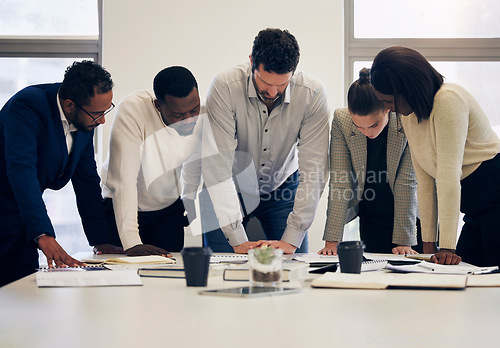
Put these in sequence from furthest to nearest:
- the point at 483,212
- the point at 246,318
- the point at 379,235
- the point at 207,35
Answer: the point at 207,35 → the point at 379,235 → the point at 483,212 → the point at 246,318

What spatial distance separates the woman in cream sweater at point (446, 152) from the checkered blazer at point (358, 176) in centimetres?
25

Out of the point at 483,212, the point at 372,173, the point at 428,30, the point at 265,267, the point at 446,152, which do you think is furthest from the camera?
the point at 428,30

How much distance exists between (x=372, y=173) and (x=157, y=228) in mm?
979

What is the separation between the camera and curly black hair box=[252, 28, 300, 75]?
2068mm

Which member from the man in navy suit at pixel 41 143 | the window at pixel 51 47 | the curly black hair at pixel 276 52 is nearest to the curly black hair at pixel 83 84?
the man in navy suit at pixel 41 143

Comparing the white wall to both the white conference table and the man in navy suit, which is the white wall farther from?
the white conference table

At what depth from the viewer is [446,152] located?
182 centimetres

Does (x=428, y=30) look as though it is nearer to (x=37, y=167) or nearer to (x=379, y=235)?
(x=379, y=235)

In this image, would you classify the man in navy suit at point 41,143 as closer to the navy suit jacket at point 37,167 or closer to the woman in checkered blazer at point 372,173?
the navy suit jacket at point 37,167

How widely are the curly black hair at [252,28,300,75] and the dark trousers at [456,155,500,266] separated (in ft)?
2.58

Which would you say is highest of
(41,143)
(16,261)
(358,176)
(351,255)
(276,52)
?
(276,52)

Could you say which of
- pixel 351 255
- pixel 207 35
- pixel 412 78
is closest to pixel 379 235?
pixel 412 78

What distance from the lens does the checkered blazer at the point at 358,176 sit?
2.32 meters

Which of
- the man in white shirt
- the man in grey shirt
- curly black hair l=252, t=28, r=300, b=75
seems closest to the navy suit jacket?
the man in white shirt
